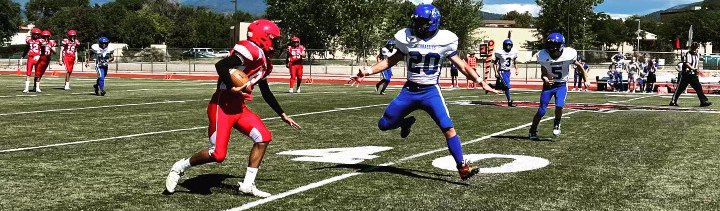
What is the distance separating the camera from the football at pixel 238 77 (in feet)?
21.2

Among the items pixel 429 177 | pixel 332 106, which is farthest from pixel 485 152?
pixel 332 106

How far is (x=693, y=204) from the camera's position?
6.56m

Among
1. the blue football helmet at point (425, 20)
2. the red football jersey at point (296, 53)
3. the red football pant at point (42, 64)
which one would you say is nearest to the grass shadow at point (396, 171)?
A: the blue football helmet at point (425, 20)

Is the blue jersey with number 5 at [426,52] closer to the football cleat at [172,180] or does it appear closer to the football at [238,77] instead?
the football at [238,77]

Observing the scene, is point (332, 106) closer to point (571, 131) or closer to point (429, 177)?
point (571, 131)

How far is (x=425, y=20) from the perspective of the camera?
7.66 meters

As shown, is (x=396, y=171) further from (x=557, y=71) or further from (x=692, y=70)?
(x=692, y=70)

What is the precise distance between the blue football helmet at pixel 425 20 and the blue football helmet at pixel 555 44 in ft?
16.1

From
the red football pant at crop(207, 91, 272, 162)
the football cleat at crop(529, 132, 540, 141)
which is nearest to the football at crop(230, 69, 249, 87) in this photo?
the red football pant at crop(207, 91, 272, 162)

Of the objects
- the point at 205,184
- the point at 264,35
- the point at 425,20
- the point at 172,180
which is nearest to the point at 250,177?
the point at 172,180

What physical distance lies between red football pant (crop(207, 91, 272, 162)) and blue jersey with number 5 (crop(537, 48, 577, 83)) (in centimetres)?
681

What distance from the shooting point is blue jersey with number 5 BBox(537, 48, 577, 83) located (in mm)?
12148

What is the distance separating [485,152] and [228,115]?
4.51m

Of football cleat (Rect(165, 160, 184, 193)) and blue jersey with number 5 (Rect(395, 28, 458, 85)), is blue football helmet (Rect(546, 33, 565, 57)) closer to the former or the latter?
blue jersey with number 5 (Rect(395, 28, 458, 85))
